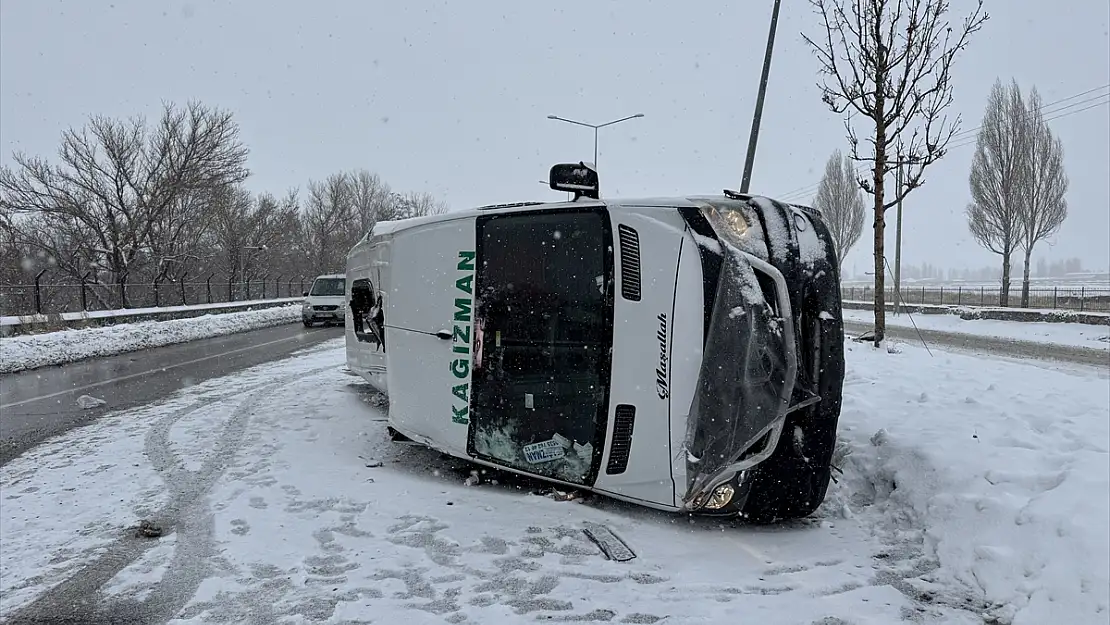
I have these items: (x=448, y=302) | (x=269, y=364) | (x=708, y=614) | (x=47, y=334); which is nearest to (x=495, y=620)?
(x=708, y=614)

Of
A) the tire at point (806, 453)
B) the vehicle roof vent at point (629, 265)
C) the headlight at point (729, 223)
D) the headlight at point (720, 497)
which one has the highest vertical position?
the headlight at point (729, 223)

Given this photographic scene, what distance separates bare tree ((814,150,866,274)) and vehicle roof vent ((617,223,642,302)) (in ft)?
148

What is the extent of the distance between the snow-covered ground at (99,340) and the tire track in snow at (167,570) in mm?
9801

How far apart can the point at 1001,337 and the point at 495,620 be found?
22.0 meters

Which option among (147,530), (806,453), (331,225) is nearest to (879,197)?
(806,453)

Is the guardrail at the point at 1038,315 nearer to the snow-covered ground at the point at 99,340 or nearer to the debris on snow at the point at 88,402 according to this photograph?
the debris on snow at the point at 88,402

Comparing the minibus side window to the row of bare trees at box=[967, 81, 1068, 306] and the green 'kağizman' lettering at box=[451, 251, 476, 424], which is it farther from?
A: the row of bare trees at box=[967, 81, 1068, 306]

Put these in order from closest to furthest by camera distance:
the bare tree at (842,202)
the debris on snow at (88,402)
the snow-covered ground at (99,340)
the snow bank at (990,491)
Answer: the snow bank at (990,491), the debris on snow at (88,402), the snow-covered ground at (99,340), the bare tree at (842,202)

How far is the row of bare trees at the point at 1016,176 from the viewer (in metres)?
30.0

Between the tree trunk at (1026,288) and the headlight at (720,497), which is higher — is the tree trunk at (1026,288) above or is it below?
above

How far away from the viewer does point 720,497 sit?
370 cm

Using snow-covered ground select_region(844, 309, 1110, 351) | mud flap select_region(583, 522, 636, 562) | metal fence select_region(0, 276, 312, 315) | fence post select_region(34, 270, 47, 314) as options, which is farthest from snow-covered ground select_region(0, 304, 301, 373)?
snow-covered ground select_region(844, 309, 1110, 351)

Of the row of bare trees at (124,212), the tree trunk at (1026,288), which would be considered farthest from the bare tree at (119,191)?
the tree trunk at (1026,288)

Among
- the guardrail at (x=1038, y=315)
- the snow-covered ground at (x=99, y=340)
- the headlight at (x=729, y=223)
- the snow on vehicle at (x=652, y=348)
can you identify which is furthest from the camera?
the guardrail at (x=1038, y=315)
